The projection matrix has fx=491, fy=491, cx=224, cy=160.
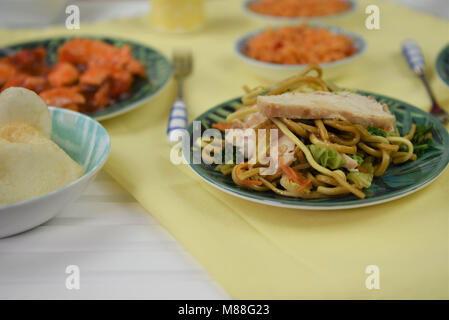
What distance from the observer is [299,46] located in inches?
92.8

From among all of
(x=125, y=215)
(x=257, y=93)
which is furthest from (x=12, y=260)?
(x=257, y=93)

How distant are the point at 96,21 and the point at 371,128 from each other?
7.79 feet

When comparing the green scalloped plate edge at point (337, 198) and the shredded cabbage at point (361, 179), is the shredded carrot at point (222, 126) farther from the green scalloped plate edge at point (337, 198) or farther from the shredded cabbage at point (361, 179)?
the shredded cabbage at point (361, 179)

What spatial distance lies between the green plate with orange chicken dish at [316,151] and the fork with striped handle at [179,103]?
0.55 ft

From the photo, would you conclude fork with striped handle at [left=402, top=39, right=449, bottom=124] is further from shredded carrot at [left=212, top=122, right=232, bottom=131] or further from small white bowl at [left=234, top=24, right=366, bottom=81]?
shredded carrot at [left=212, top=122, right=232, bottom=131]

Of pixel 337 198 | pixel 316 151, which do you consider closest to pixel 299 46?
pixel 316 151

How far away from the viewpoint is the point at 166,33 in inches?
117

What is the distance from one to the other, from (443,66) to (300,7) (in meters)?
1.14

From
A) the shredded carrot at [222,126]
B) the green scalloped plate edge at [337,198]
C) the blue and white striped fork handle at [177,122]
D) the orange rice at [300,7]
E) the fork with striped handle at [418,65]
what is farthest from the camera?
the orange rice at [300,7]

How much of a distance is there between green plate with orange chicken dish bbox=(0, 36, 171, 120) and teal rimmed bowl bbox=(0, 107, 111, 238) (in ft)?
0.83

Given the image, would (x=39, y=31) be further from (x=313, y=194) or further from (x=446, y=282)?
(x=446, y=282)

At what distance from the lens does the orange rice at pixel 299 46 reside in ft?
7.36

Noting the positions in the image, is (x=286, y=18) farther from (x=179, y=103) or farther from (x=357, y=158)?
(x=357, y=158)

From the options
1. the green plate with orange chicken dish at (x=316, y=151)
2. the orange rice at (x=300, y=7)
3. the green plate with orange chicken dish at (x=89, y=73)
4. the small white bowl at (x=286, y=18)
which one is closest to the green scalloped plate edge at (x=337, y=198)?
the green plate with orange chicken dish at (x=316, y=151)
